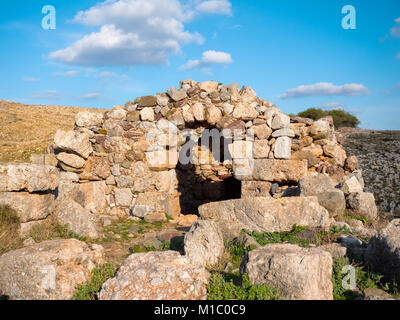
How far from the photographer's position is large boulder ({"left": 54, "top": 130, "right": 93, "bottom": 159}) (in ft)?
23.7

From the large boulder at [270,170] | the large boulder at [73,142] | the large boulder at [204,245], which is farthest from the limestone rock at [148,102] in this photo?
the large boulder at [204,245]

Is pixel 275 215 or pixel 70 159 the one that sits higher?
pixel 70 159

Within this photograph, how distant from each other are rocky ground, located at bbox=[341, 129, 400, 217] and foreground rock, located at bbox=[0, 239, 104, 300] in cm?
742

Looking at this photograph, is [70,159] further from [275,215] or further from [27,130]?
[27,130]

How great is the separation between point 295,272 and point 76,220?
13.0 ft

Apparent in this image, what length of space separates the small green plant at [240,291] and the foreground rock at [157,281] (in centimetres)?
10

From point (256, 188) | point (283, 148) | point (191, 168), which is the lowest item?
point (256, 188)

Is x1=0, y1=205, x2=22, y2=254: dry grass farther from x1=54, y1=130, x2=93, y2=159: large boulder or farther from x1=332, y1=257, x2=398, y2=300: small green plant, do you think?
x1=332, y1=257, x2=398, y2=300: small green plant

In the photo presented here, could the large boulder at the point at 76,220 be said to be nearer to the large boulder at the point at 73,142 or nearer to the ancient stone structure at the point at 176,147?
the ancient stone structure at the point at 176,147

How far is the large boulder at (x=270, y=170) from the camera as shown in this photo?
698cm

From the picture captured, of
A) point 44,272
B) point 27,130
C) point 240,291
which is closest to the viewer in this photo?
point 240,291

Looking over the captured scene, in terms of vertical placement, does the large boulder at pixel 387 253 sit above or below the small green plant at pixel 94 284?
above

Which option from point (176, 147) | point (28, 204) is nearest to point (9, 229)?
point (28, 204)

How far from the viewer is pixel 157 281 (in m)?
2.98
